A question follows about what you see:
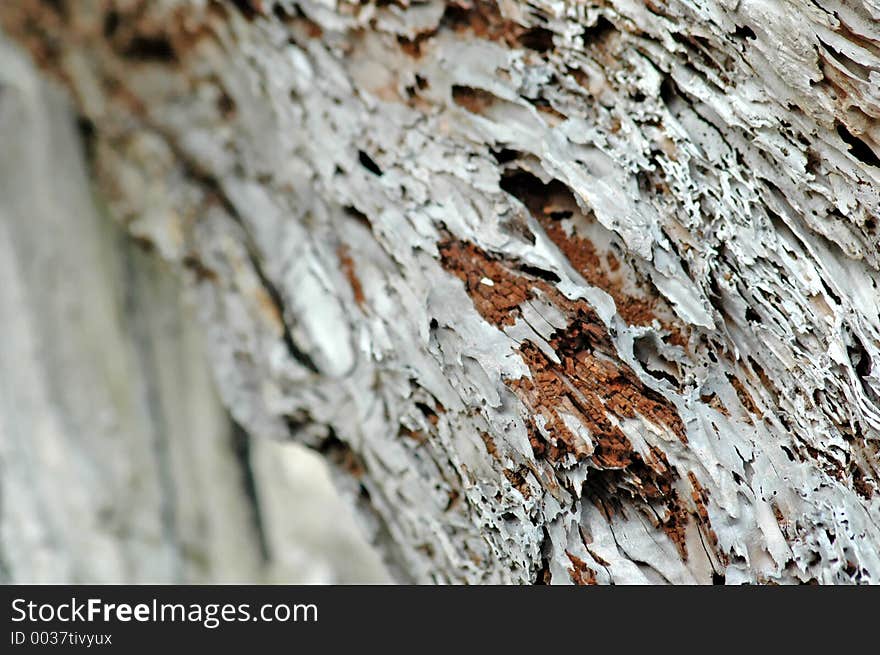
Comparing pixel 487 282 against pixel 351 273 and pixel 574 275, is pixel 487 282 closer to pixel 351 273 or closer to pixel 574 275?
pixel 574 275

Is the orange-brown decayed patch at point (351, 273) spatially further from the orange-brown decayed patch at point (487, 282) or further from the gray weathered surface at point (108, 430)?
the gray weathered surface at point (108, 430)

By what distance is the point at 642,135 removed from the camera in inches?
Result: 37.0

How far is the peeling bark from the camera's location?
861 mm

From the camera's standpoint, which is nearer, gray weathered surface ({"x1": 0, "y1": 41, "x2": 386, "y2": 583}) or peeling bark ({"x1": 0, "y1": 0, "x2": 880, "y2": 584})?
peeling bark ({"x1": 0, "y1": 0, "x2": 880, "y2": 584})

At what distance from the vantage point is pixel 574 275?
38.2 inches

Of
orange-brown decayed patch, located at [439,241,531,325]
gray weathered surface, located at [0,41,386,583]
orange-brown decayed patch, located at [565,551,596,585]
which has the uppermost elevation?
orange-brown decayed patch, located at [439,241,531,325]

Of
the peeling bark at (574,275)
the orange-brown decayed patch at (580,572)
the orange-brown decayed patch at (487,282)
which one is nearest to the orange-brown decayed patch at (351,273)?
the peeling bark at (574,275)

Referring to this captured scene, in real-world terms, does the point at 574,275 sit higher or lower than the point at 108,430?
higher

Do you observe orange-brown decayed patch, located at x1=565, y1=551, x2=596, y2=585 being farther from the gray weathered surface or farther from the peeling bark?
the gray weathered surface

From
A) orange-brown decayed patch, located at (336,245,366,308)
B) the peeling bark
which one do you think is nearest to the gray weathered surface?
the peeling bark

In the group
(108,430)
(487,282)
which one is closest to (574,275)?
(487,282)

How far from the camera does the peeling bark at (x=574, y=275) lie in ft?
2.82

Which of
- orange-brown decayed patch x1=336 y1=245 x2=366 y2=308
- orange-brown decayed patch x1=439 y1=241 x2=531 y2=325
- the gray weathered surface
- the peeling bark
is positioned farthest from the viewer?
the gray weathered surface
